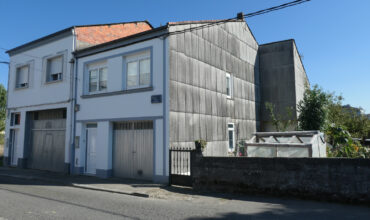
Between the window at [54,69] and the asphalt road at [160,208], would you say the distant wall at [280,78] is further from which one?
the window at [54,69]

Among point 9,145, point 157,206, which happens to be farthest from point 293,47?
point 9,145

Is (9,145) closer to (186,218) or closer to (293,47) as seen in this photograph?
(186,218)

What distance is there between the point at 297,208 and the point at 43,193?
7823 millimetres

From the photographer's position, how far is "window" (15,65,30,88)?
1687 centimetres

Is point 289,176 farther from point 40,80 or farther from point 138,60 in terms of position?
point 40,80

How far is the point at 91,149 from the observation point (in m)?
12.9

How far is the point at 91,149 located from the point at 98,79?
3451 millimetres

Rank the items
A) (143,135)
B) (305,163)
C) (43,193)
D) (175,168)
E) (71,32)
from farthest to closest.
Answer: (71,32), (143,135), (175,168), (43,193), (305,163)

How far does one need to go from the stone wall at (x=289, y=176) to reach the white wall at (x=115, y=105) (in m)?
2.27

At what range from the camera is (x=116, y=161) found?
11.9 meters

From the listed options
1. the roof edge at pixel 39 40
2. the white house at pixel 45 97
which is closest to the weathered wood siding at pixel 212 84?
the white house at pixel 45 97

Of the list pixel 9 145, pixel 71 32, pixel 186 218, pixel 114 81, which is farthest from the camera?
pixel 9 145

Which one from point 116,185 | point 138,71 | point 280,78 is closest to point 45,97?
point 138,71

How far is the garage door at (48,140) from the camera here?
14387 mm
